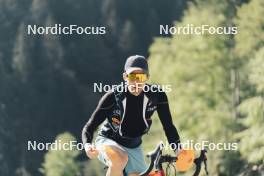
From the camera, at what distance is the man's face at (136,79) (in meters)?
5.14

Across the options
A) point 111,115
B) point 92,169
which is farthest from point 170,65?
point 92,169

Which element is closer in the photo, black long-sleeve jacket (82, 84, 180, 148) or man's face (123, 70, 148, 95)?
man's face (123, 70, 148, 95)

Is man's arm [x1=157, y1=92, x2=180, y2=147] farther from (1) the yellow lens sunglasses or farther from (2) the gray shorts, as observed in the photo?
(1) the yellow lens sunglasses

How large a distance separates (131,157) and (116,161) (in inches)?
7.7

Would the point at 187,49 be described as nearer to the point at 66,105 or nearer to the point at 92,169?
the point at 92,169

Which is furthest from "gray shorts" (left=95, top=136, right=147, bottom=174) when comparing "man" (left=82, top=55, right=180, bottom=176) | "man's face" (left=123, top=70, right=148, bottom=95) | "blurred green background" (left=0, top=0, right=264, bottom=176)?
"blurred green background" (left=0, top=0, right=264, bottom=176)

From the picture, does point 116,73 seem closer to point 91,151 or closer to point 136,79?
point 91,151

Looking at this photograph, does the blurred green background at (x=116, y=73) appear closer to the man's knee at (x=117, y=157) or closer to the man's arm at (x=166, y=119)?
the man's arm at (x=166, y=119)

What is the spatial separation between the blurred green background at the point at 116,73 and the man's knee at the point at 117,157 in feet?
102

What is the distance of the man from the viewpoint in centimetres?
529

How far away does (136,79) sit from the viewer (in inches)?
203

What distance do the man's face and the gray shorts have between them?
430 mm

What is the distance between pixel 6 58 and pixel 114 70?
24.5 meters

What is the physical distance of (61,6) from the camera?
151000 millimetres
